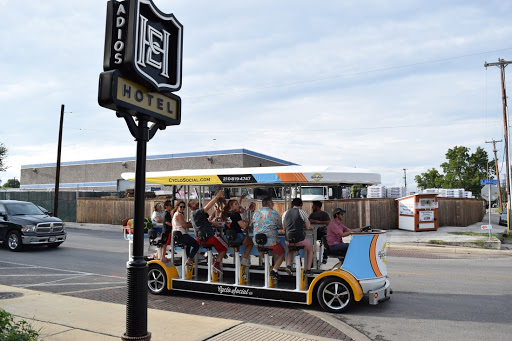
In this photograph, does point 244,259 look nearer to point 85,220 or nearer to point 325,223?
point 325,223

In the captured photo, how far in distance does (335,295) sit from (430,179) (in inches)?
2679

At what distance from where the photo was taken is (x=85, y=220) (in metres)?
31.5

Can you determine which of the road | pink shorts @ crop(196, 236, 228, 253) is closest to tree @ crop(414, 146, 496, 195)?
the road

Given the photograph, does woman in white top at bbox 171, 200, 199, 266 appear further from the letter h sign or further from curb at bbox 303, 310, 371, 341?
the letter h sign

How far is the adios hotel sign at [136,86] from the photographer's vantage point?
15.1 ft

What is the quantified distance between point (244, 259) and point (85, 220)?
25.8 meters

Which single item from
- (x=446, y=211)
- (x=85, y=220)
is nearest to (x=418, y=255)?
(x=446, y=211)

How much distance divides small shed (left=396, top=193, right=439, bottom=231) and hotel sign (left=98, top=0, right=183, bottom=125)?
19460 mm

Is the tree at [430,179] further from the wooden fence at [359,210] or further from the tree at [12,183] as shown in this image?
the tree at [12,183]

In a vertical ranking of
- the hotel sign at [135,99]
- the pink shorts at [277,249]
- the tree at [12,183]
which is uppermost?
the tree at [12,183]

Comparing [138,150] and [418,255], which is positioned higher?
[138,150]

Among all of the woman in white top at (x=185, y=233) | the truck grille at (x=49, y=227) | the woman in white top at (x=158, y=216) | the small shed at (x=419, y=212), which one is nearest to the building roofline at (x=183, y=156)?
the small shed at (x=419, y=212)

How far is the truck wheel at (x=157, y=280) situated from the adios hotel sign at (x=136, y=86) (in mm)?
4218

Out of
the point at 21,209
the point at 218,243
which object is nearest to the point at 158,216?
the point at 218,243
